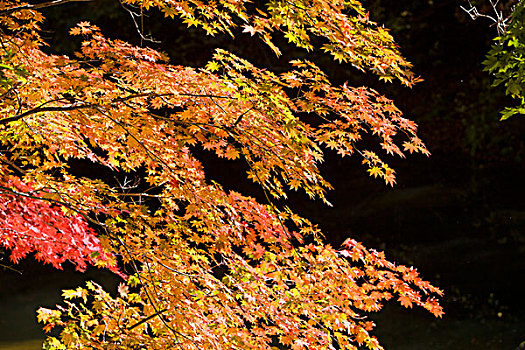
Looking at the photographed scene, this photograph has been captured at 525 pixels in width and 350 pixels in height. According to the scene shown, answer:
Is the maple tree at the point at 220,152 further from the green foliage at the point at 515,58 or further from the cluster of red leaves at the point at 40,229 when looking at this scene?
the green foliage at the point at 515,58

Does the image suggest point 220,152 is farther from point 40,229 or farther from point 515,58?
point 515,58

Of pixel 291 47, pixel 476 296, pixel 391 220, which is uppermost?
pixel 291 47

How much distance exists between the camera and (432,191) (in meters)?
10.9

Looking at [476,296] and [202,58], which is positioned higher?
[202,58]

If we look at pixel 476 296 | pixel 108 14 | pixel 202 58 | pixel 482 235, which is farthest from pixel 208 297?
pixel 108 14

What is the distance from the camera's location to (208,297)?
10.8ft

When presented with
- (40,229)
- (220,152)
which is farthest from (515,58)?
(40,229)

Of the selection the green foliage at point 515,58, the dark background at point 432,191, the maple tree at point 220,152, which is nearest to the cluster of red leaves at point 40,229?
the maple tree at point 220,152

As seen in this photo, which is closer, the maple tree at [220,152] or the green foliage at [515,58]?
the maple tree at [220,152]

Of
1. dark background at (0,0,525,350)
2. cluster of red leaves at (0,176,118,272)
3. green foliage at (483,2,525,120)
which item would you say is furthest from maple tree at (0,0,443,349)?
dark background at (0,0,525,350)

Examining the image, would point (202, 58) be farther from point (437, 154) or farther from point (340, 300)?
point (340, 300)

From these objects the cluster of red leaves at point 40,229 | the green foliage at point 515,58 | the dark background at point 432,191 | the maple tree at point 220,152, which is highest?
the dark background at point 432,191

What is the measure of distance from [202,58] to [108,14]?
2268 millimetres

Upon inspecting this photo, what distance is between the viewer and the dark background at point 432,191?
902 centimetres
